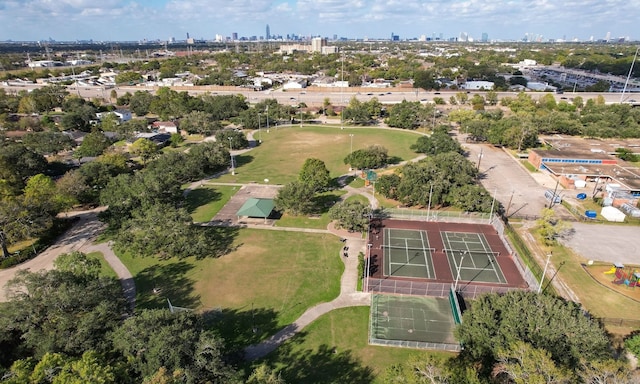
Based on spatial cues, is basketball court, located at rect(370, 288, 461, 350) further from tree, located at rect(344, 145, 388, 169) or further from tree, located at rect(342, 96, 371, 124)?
tree, located at rect(342, 96, 371, 124)

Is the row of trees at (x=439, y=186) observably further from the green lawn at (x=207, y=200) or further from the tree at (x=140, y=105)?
the tree at (x=140, y=105)

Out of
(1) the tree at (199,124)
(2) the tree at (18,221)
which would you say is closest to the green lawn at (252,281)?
(2) the tree at (18,221)

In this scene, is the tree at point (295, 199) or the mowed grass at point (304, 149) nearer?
the tree at point (295, 199)

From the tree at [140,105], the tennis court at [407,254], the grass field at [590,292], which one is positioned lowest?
the grass field at [590,292]

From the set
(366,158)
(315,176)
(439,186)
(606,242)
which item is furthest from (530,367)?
(366,158)

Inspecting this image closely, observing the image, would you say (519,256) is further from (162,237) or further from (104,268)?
(104,268)
